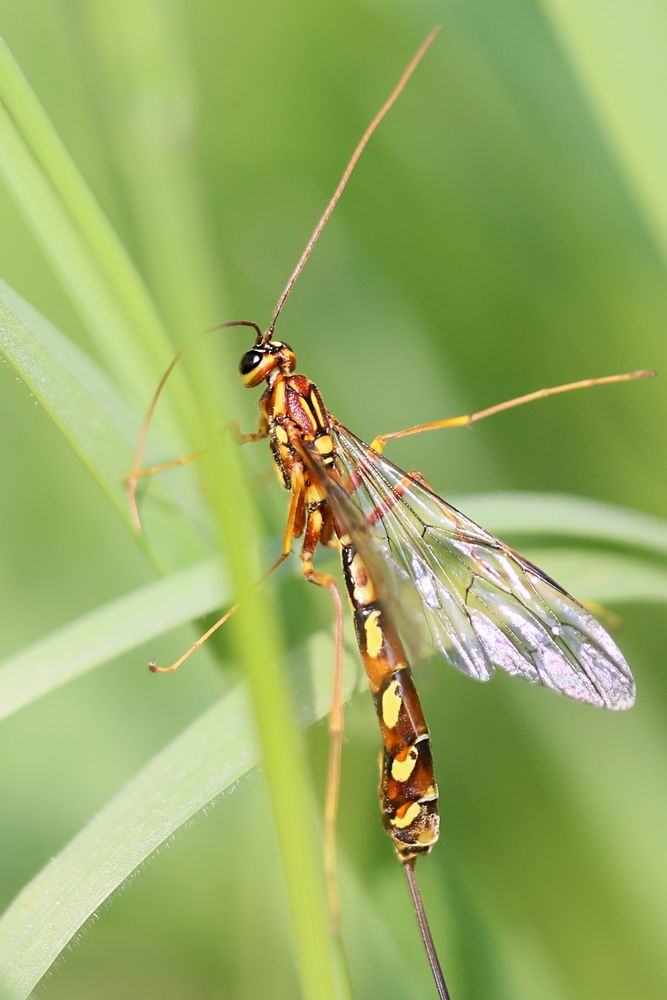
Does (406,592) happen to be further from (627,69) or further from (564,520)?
(627,69)

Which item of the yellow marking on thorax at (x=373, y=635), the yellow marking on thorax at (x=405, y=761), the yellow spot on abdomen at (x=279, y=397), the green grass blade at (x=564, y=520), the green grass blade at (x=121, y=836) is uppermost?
the yellow spot on abdomen at (x=279, y=397)

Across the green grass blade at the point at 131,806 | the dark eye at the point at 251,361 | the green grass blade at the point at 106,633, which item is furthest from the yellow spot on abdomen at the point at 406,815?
the dark eye at the point at 251,361

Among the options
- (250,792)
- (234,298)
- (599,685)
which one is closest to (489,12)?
(234,298)

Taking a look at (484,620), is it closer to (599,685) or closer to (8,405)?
(599,685)

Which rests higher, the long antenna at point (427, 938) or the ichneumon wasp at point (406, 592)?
the ichneumon wasp at point (406, 592)

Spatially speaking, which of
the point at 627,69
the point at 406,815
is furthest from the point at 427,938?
the point at 627,69

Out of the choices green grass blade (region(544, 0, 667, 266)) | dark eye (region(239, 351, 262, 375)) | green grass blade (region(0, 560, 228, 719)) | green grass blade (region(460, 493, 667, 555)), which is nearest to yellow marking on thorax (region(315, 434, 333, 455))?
dark eye (region(239, 351, 262, 375))

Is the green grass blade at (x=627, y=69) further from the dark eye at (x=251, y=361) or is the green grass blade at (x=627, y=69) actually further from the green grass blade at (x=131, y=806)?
the green grass blade at (x=131, y=806)
